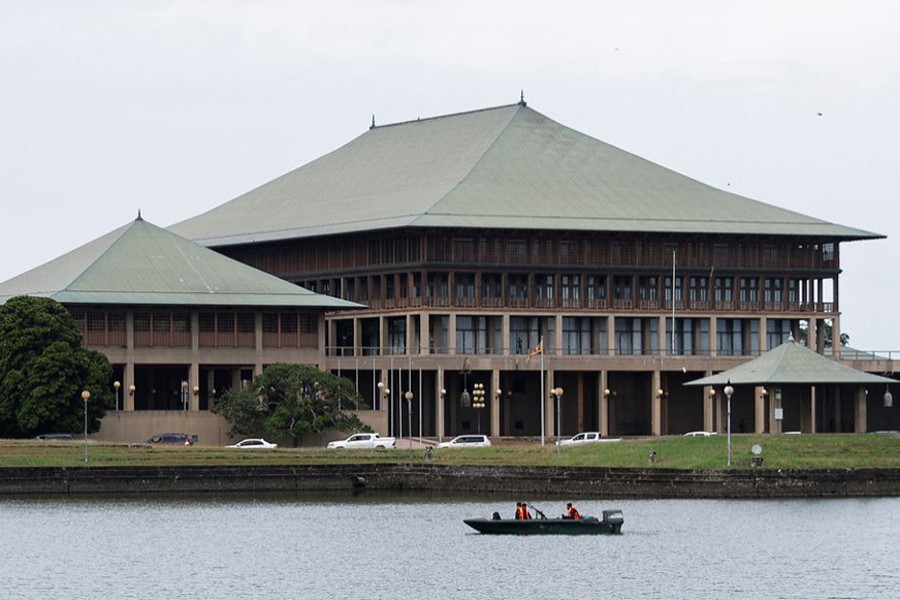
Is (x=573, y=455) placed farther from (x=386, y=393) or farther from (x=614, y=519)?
(x=386, y=393)

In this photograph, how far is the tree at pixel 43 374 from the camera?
15300cm

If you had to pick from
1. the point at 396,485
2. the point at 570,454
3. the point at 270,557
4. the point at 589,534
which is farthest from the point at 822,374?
the point at 270,557

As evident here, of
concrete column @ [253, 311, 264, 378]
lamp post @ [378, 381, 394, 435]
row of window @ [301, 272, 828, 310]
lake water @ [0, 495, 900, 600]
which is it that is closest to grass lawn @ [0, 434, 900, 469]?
lake water @ [0, 495, 900, 600]

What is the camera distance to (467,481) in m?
137

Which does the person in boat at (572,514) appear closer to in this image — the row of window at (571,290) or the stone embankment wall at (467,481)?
the stone embankment wall at (467,481)

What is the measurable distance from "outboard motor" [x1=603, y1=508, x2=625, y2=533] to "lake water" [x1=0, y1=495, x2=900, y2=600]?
22.7 inches

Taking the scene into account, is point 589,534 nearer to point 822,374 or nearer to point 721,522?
point 721,522

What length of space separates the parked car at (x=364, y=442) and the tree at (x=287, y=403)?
178 cm

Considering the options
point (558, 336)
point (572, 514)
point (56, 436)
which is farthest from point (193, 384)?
point (572, 514)

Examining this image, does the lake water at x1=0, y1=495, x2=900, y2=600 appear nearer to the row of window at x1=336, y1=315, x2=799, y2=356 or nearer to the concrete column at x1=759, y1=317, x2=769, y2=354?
the row of window at x1=336, y1=315, x2=799, y2=356

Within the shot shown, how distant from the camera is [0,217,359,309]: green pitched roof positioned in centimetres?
16725

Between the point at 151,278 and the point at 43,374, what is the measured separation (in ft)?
60.2

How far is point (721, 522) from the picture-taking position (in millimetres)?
119000

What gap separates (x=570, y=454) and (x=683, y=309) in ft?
171
